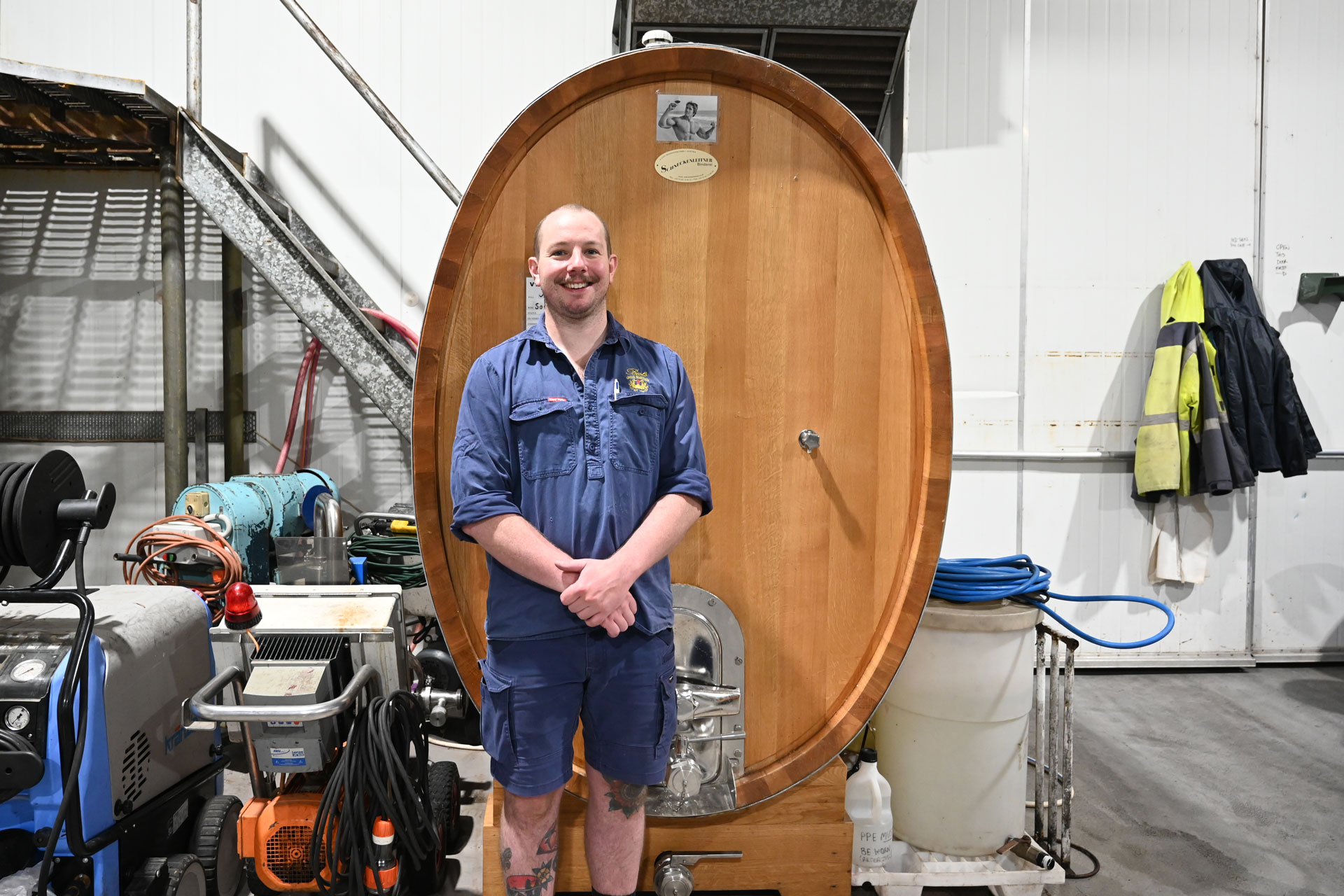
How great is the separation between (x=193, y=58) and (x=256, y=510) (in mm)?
2723

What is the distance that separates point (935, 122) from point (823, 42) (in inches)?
47.0

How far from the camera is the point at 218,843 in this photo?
2.33 meters

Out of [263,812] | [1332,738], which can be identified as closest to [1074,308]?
[1332,738]

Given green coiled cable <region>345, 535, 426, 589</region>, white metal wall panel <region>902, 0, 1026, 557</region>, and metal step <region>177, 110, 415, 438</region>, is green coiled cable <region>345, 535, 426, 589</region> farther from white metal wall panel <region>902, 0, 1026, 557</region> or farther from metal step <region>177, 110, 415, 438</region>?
white metal wall panel <region>902, 0, 1026, 557</region>

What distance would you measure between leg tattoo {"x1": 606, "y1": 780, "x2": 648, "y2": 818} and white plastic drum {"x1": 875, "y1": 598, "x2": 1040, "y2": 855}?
112cm

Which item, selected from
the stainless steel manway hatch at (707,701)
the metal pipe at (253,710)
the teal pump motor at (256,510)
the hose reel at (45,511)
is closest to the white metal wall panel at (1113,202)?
the stainless steel manway hatch at (707,701)

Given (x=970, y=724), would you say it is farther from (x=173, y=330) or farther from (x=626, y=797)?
(x=173, y=330)

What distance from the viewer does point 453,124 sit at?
4.90 m

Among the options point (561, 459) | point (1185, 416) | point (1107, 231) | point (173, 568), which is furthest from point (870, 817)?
point (1107, 231)

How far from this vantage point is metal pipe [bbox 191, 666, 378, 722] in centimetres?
200

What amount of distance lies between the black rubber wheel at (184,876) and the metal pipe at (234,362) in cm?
336

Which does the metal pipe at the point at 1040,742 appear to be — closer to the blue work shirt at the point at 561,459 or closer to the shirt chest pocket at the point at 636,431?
the blue work shirt at the point at 561,459

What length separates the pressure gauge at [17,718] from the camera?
1773 mm

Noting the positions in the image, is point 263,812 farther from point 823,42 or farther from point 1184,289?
point 1184,289
